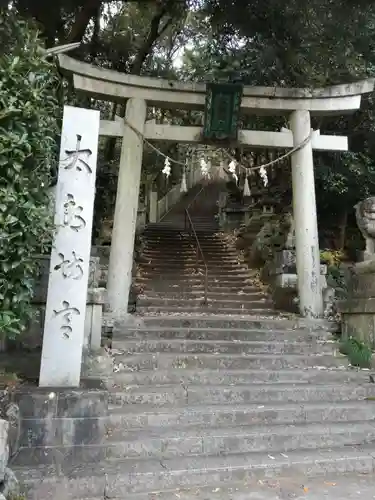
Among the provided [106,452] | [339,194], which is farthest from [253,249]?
[106,452]

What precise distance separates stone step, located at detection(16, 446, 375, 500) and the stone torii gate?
143 inches

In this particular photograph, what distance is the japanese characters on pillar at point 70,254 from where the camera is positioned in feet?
13.9

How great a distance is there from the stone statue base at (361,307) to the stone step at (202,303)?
6.68 ft

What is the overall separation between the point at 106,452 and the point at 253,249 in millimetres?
8168

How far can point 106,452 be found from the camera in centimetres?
418

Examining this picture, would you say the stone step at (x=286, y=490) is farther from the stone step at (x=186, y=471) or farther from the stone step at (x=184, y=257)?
the stone step at (x=184, y=257)

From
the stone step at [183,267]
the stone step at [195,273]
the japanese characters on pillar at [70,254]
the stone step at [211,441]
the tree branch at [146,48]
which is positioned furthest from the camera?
the tree branch at [146,48]

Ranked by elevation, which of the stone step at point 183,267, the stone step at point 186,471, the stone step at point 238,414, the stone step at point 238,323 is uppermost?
the stone step at point 183,267

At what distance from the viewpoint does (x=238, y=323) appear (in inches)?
291

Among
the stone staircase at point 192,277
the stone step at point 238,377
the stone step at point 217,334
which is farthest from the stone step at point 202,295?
the stone step at point 238,377

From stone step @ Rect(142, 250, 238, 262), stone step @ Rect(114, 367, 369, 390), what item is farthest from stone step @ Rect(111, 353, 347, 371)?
stone step @ Rect(142, 250, 238, 262)

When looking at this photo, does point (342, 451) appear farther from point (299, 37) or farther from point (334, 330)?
point (299, 37)

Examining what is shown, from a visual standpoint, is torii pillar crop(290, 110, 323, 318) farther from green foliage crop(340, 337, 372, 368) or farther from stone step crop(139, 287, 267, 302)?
stone step crop(139, 287, 267, 302)

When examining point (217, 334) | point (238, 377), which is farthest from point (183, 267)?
point (238, 377)
